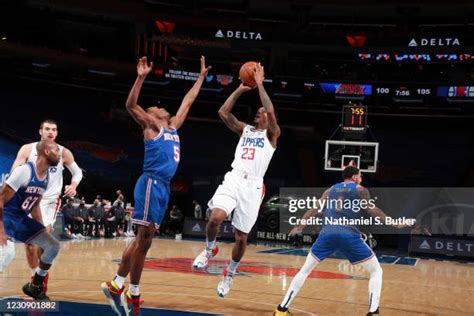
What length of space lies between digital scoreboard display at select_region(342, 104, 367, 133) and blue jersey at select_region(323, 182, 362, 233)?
12.5 meters

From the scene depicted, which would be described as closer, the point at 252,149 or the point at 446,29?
the point at 252,149

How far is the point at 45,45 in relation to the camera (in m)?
24.6

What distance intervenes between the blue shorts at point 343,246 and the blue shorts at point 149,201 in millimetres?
2148

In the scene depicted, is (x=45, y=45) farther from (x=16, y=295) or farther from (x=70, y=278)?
(x=16, y=295)

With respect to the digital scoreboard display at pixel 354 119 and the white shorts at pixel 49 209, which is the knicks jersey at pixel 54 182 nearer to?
the white shorts at pixel 49 209

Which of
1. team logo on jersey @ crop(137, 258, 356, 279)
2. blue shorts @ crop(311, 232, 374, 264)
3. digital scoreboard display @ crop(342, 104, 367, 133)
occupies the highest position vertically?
digital scoreboard display @ crop(342, 104, 367, 133)

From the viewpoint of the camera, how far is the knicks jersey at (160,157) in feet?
21.4

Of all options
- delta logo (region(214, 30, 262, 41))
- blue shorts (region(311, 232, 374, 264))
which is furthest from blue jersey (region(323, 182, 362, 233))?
delta logo (region(214, 30, 262, 41))

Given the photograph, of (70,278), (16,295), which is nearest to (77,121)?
(70,278)

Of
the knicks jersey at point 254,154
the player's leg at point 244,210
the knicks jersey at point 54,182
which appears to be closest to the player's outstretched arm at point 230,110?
the knicks jersey at point 254,154

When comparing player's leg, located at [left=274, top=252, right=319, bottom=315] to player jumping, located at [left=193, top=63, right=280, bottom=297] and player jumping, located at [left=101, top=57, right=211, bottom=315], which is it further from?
player jumping, located at [left=101, top=57, right=211, bottom=315]

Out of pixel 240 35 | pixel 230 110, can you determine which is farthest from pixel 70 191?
pixel 240 35

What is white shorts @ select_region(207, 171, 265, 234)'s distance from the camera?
7.44m

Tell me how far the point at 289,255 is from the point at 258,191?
10.8 m
